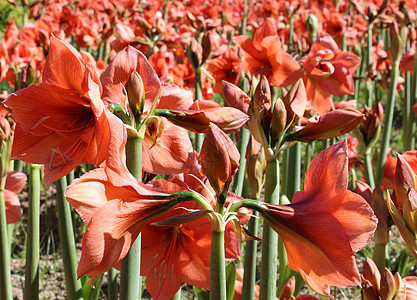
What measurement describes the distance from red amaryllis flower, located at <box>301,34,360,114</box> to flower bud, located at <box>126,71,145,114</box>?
901mm

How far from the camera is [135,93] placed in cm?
91

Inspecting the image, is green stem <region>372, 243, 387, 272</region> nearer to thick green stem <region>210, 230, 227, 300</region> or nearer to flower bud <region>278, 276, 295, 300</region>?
flower bud <region>278, 276, 295, 300</region>

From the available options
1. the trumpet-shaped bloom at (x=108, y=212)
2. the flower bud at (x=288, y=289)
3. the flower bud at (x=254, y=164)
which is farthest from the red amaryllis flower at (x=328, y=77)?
the trumpet-shaped bloom at (x=108, y=212)

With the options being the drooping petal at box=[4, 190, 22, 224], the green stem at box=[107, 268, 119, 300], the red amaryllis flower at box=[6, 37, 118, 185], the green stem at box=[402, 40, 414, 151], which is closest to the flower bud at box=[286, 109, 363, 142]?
the red amaryllis flower at box=[6, 37, 118, 185]

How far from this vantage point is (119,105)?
0.93 meters

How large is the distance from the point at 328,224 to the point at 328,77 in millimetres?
1124

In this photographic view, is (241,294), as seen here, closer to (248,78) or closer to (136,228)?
(136,228)

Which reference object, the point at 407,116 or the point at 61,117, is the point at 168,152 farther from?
the point at 407,116

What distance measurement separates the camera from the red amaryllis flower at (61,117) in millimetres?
882

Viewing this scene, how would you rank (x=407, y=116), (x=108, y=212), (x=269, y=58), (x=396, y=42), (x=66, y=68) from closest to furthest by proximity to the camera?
1. (x=108, y=212)
2. (x=66, y=68)
3. (x=269, y=58)
4. (x=396, y=42)
5. (x=407, y=116)

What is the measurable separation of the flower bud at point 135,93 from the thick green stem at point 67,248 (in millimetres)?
554

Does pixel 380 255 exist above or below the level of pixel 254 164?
below

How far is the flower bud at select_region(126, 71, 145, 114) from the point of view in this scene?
907 mm

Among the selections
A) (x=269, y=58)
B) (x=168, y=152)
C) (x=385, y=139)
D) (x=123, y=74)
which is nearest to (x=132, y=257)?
(x=168, y=152)
